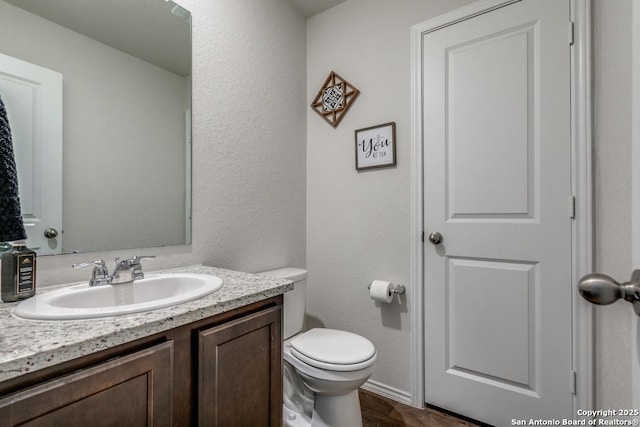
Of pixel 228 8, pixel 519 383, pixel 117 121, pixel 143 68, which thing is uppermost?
pixel 228 8

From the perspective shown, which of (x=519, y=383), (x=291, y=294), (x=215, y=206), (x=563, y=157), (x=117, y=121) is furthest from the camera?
(x=291, y=294)

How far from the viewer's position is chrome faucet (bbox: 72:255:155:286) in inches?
41.0

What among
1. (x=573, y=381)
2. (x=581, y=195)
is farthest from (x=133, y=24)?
(x=573, y=381)

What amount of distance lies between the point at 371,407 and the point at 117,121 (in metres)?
1.87

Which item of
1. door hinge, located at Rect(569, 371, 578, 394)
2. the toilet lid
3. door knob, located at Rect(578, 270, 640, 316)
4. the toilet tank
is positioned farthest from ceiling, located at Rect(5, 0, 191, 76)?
door hinge, located at Rect(569, 371, 578, 394)

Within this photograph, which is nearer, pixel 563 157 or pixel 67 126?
pixel 67 126

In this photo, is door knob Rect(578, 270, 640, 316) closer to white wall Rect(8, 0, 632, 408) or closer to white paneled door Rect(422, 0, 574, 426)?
white wall Rect(8, 0, 632, 408)

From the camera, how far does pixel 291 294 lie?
168 cm

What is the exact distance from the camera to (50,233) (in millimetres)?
1059

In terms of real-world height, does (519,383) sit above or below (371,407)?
above

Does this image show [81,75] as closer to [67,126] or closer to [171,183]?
[67,126]

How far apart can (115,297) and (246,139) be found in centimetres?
101

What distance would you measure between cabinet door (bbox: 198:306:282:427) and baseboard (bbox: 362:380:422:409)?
96 centimetres

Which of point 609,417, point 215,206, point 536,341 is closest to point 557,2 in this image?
point 536,341
